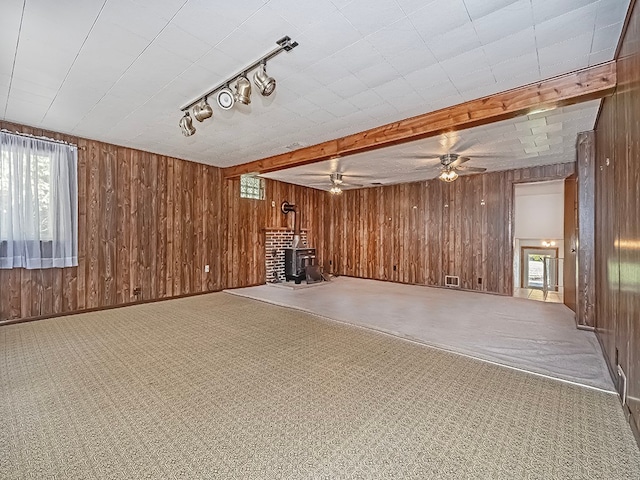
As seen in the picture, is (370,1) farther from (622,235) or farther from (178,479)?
(178,479)

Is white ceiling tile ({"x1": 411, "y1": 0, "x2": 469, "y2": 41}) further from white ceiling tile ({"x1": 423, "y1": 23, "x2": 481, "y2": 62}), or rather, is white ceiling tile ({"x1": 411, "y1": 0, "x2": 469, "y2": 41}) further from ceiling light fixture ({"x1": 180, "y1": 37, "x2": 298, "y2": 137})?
ceiling light fixture ({"x1": 180, "y1": 37, "x2": 298, "y2": 137})

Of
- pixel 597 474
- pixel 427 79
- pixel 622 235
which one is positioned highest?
pixel 427 79

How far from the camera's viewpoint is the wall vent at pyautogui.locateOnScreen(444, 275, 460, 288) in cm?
661

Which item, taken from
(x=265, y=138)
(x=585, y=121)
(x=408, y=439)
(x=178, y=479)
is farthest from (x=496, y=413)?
(x=265, y=138)

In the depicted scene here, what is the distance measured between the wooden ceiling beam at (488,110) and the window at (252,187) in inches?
99.9

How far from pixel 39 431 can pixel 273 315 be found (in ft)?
9.06

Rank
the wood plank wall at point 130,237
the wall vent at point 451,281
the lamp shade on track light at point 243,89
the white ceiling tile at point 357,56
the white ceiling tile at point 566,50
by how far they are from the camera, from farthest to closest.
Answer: the wall vent at point 451,281, the wood plank wall at point 130,237, the lamp shade on track light at point 243,89, the white ceiling tile at point 357,56, the white ceiling tile at point 566,50

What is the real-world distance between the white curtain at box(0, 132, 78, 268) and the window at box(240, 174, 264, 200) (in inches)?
118

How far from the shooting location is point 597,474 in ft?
4.74

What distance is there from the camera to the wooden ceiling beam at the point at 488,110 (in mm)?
2471

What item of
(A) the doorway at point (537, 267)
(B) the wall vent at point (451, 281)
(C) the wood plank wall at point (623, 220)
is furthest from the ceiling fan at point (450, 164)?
(A) the doorway at point (537, 267)

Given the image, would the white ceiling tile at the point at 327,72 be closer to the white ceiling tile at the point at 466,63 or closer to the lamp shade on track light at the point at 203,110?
the white ceiling tile at the point at 466,63

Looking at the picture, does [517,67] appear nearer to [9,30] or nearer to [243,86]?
[243,86]

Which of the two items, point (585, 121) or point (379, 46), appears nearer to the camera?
point (379, 46)
